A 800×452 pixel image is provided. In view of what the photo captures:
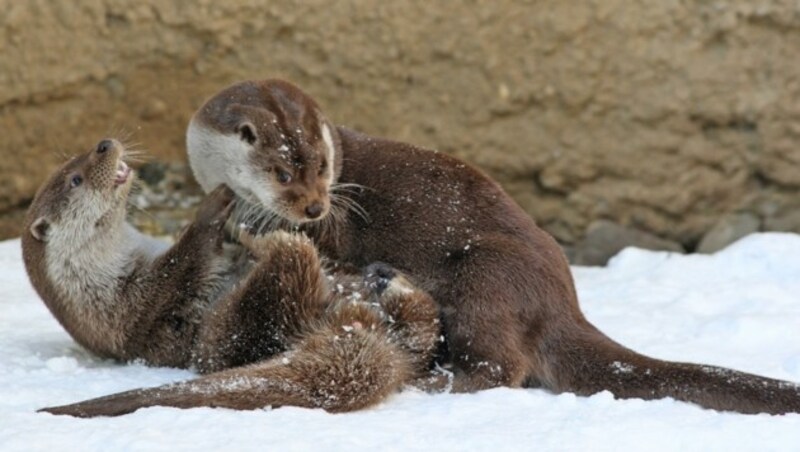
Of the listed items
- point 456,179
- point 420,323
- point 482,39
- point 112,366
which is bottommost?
point 112,366

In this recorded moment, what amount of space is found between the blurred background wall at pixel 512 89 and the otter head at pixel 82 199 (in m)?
1.83

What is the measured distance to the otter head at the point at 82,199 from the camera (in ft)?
16.5

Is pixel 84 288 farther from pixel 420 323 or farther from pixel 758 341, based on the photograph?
pixel 758 341

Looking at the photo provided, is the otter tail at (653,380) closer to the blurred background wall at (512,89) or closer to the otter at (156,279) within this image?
the otter at (156,279)

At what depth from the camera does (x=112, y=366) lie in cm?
491

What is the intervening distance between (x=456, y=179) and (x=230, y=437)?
1601 millimetres

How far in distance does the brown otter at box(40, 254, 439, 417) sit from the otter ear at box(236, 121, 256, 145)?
46cm

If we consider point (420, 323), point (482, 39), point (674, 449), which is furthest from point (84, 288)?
point (482, 39)

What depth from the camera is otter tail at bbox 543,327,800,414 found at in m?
4.24

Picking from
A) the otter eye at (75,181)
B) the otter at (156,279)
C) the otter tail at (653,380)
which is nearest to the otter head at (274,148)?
the otter at (156,279)

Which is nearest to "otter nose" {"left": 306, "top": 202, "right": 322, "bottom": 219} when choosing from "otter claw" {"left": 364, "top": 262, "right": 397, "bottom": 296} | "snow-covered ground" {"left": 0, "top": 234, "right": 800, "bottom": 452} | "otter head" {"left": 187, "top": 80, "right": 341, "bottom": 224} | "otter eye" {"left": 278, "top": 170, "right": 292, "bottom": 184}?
"otter head" {"left": 187, "top": 80, "right": 341, "bottom": 224}

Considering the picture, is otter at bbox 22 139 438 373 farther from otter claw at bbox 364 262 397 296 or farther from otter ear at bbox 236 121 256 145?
otter ear at bbox 236 121 256 145

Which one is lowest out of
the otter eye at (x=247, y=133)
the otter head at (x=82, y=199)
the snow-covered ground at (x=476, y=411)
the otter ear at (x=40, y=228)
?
the snow-covered ground at (x=476, y=411)

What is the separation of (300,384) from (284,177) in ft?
3.23
